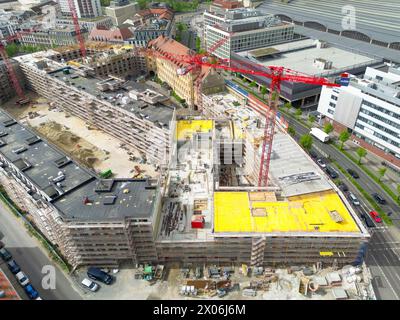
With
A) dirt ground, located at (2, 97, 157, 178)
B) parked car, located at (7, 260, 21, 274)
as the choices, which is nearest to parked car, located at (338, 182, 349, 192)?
dirt ground, located at (2, 97, 157, 178)

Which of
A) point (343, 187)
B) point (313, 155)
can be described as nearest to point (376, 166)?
point (343, 187)

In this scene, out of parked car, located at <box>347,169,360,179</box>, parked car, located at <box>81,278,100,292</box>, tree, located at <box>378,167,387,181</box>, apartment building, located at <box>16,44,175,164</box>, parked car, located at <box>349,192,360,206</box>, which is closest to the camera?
parked car, located at <box>81,278,100,292</box>

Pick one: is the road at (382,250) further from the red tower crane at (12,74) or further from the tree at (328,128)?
the red tower crane at (12,74)

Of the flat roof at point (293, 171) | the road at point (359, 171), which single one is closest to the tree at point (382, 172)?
the road at point (359, 171)

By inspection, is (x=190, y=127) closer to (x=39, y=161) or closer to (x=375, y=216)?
(x=39, y=161)

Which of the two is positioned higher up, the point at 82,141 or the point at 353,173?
the point at 82,141

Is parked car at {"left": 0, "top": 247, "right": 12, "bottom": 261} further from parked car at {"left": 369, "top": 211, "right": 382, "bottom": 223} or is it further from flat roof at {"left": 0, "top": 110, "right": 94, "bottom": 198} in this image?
parked car at {"left": 369, "top": 211, "right": 382, "bottom": 223}

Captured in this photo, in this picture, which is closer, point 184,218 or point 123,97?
point 184,218
